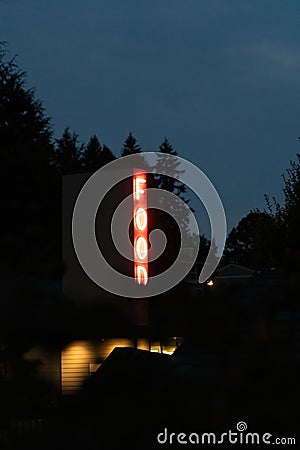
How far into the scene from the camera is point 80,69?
1672 inches

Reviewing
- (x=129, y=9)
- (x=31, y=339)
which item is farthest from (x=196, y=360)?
(x=129, y=9)

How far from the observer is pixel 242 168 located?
43.1 meters

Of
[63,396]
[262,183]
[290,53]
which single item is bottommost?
[63,396]

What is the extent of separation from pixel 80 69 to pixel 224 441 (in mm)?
42008

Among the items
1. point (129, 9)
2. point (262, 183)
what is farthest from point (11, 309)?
point (262, 183)

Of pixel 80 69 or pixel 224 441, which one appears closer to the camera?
pixel 224 441

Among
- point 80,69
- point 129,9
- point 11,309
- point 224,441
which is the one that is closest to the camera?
point 11,309

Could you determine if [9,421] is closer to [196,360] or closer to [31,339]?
[31,339]

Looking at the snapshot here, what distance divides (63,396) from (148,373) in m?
0.18

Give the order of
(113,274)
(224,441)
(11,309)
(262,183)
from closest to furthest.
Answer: (11,309), (224,441), (113,274), (262,183)

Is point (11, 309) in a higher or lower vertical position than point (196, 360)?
higher

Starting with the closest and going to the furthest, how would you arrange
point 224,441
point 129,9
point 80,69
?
point 224,441 < point 129,9 < point 80,69

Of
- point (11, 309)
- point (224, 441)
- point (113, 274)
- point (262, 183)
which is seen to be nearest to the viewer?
point (11, 309)

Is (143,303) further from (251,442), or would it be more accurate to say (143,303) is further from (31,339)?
(251,442)
